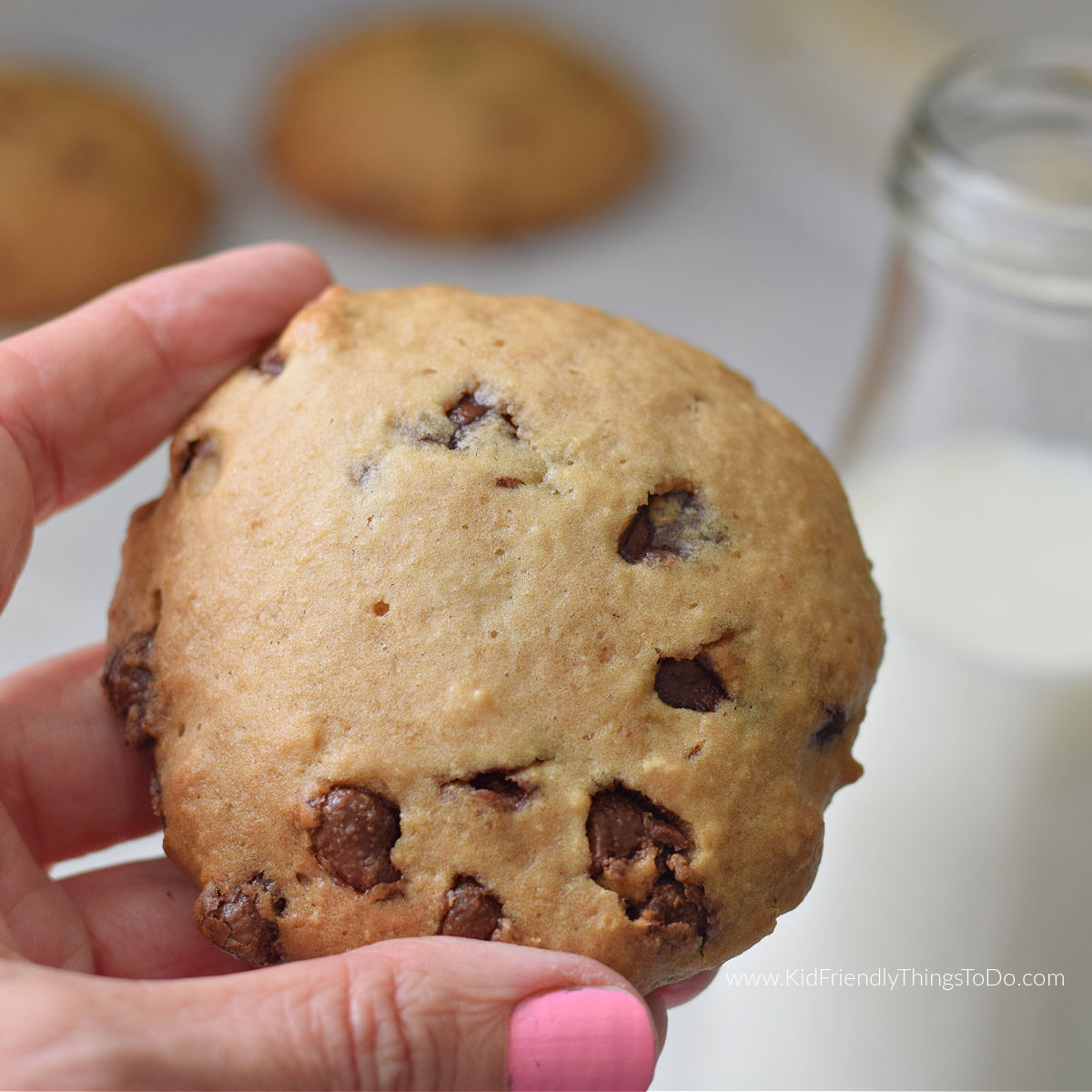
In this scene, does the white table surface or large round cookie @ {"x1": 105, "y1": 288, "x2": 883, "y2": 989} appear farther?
the white table surface

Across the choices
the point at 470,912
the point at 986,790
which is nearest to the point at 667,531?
the point at 470,912

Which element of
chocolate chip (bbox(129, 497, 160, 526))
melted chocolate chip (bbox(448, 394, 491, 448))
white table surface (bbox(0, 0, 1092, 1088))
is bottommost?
white table surface (bbox(0, 0, 1092, 1088))

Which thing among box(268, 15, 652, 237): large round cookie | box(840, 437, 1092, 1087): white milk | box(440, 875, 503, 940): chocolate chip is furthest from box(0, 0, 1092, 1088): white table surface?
box(440, 875, 503, 940): chocolate chip

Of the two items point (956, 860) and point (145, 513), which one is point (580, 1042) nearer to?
point (145, 513)

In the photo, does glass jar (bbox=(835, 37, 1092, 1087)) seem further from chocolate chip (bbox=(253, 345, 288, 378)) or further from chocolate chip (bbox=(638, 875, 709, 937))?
chocolate chip (bbox=(253, 345, 288, 378))

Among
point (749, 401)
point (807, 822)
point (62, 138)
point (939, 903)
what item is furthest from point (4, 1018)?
point (62, 138)
